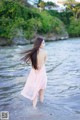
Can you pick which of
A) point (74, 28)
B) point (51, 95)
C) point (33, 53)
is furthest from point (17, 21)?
point (33, 53)

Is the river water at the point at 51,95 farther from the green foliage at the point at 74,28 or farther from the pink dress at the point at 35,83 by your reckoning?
the green foliage at the point at 74,28

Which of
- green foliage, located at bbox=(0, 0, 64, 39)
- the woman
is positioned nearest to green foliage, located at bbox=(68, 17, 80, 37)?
green foliage, located at bbox=(0, 0, 64, 39)

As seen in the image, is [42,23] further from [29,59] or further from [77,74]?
[29,59]

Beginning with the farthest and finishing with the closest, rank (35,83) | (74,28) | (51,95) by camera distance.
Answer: (74,28) < (51,95) < (35,83)

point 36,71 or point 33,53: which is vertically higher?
point 33,53

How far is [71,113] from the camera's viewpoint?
9.23 metres

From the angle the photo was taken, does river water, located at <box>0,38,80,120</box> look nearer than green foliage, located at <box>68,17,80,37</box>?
Yes

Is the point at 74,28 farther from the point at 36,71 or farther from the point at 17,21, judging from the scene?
the point at 36,71

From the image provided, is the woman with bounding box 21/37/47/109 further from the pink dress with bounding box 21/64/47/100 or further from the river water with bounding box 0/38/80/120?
the river water with bounding box 0/38/80/120

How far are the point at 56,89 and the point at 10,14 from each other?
38364mm

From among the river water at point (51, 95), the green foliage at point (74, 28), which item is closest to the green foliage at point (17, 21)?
the green foliage at point (74, 28)

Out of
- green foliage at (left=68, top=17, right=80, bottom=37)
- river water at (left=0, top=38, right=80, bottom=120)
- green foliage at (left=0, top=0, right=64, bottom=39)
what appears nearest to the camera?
river water at (left=0, top=38, right=80, bottom=120)

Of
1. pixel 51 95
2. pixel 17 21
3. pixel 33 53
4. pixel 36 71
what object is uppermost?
pixel 33 53

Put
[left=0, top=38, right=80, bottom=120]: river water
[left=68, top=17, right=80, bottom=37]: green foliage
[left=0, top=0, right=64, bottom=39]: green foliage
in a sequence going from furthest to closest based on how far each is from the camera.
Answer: [left=68, top=17, right=80, bottom=37]: green foliage, [left=0, top=0, right=64, bottom=39]: green foliage, [left=0, top=38, right=80, bottom=120]: river water
